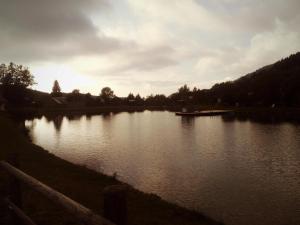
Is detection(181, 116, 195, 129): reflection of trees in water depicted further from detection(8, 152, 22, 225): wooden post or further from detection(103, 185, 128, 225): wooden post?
detection(103, 185, 128, 225): wooden post

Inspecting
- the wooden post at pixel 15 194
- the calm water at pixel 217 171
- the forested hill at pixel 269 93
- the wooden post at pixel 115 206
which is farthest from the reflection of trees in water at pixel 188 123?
the wooden post at pixel 115 206

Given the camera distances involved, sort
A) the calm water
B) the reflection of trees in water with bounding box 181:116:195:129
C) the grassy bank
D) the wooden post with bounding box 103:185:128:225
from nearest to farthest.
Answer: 1. the wooden post with bounding box 103:185:128:225
2. the grassy bank
3. the calm water
4. the reflection of trees in water with bounding box 181:116:195:129

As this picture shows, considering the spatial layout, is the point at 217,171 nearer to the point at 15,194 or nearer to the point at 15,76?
the point at 15,194

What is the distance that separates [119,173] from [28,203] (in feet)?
Result: 47.6

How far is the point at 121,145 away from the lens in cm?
4138

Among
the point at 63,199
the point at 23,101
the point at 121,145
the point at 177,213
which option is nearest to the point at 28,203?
the point at 177,213

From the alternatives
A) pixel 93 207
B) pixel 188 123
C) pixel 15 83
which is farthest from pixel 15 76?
pixel 93 207

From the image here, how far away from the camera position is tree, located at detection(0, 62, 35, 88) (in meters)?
133

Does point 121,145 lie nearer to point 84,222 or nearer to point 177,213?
point 177,213

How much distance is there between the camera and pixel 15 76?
13925 cm

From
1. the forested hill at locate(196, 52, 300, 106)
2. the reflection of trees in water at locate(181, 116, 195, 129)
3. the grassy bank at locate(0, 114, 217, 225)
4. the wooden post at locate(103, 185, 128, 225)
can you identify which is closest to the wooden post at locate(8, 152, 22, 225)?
the grassy bank at locate(0, 114, 217, 225)

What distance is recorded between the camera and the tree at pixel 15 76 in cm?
13262

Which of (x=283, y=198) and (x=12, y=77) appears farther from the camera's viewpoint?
(x=12, y=77)

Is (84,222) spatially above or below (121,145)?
above
